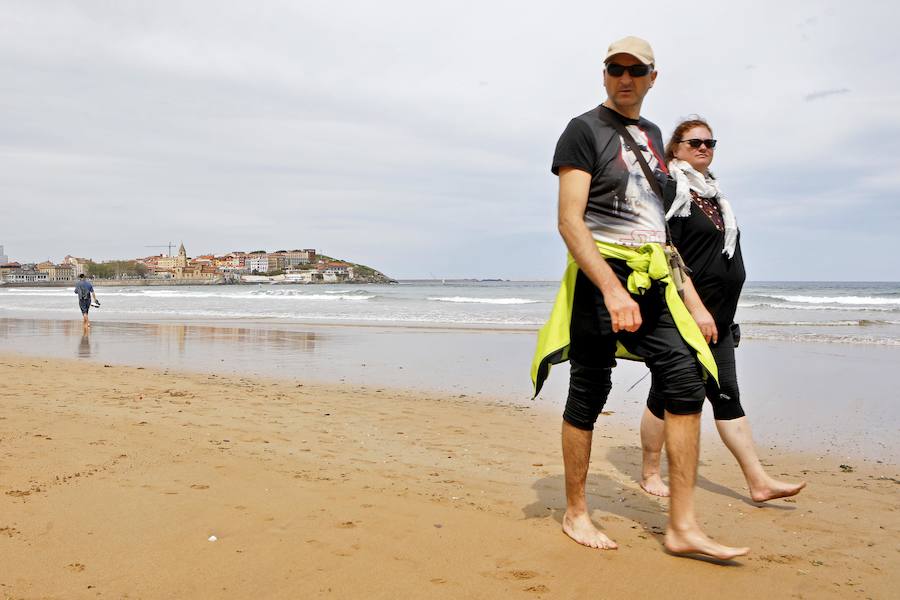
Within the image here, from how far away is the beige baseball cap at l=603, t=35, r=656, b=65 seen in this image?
2.51 m

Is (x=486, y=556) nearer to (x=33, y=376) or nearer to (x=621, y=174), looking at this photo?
(x=621, y=174)

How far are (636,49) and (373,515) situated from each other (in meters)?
2.12

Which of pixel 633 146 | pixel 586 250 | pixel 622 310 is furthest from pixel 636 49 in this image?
pixel 622 310

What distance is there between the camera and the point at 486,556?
2447 mm

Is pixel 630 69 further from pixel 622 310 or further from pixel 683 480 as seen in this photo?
pixel 683 480

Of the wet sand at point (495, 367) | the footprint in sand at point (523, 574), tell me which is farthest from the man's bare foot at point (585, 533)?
the wet sand at point (495, 367)

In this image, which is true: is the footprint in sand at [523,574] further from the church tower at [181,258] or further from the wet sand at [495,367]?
the church tower at [181,258]

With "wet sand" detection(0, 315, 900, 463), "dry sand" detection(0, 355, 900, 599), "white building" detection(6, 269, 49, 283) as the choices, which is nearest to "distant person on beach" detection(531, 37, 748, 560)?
"dry sand" detection(0, 355, 900, 599)

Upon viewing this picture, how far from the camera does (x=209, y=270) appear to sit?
16050cm

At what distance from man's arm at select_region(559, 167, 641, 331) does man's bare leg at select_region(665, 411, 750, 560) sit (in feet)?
1.56

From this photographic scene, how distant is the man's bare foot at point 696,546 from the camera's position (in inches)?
94.8

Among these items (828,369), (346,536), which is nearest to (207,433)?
(346,536)

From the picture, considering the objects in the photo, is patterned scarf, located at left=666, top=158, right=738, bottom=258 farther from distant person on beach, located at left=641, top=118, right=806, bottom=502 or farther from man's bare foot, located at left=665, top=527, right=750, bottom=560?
man's bare foot, located at left=665, top=527, right=750, bottom=560

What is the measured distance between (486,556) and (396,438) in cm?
216
